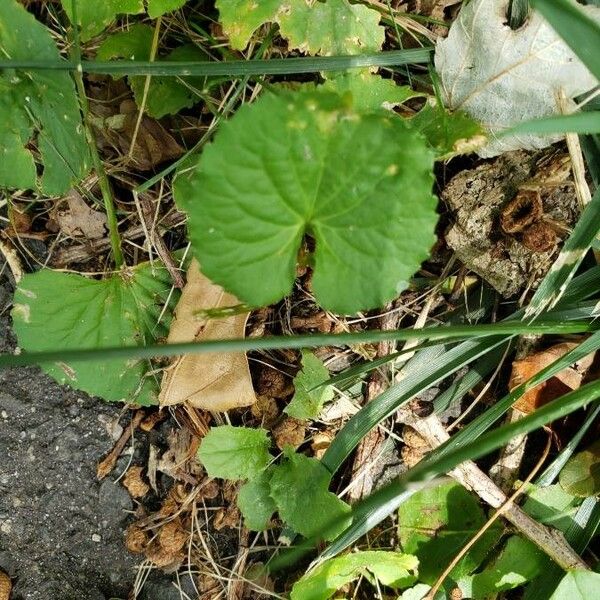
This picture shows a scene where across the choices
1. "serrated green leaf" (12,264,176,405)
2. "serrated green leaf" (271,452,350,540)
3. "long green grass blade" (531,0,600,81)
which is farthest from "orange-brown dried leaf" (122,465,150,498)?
→ "long green grass blade" (531,0,600,81)

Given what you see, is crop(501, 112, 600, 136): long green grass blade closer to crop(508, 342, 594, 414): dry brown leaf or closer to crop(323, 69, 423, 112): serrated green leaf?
crop(323, 69, 423, 112): serrated green leaf

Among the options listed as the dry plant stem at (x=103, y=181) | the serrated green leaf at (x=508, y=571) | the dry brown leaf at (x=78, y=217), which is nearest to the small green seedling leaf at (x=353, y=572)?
the serrated green leaf at (x=508, y=571)

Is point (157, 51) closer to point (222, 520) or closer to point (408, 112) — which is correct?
point (408, 112)

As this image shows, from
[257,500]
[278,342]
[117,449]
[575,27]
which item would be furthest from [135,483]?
[575,27]

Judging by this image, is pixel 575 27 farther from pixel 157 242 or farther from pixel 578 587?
pixel 578 587

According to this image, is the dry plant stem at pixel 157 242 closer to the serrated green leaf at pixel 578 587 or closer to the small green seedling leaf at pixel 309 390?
the small green seedling leaf at pixel 309 390
